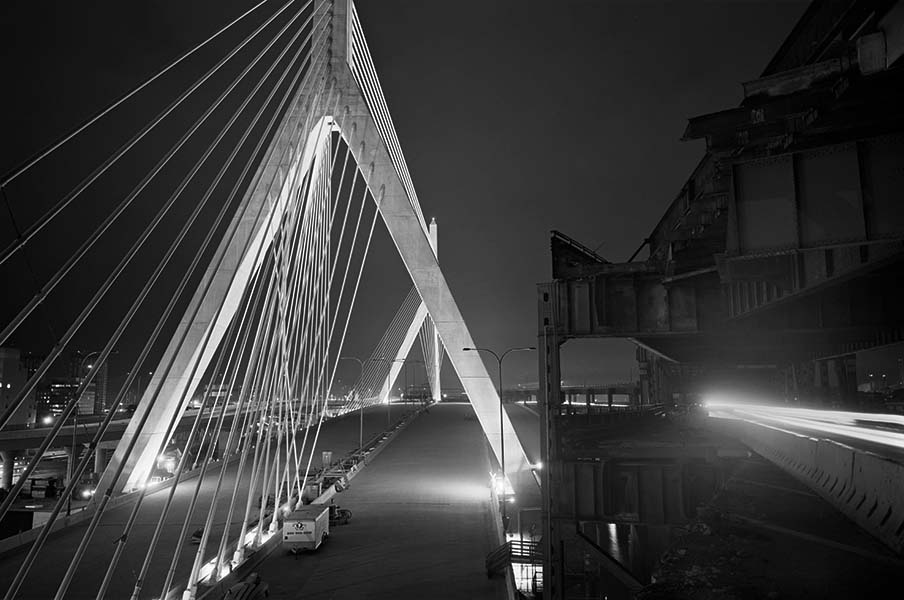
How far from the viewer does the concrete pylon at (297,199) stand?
1825 cm

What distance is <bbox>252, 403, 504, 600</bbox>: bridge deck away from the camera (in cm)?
1288

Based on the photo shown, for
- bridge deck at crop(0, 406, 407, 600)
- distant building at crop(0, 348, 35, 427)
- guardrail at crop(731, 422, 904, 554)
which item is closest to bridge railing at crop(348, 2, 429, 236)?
bridge deck at crop(0, 406, 407, 600)

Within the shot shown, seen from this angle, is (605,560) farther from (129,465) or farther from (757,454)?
(129,465)

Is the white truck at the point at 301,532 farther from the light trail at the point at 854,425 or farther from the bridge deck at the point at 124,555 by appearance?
the light trail at the point at 854,425

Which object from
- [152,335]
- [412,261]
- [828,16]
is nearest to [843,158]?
[828,16]

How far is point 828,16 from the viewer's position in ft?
30.2

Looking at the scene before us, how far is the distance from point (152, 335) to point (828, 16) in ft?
39.2

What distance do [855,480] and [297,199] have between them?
52.9ft

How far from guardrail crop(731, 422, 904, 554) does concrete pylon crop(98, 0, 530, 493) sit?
9175 mm

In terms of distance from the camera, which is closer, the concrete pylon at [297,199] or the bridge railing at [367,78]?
the concrete pylon at [297,199]

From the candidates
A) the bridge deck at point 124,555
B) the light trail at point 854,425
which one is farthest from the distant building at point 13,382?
the light trail at point 854,425

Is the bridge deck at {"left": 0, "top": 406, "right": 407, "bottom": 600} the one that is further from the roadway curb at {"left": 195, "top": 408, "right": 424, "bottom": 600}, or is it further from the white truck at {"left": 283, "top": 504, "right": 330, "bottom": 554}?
the white truck at {"left": 283, "top": 504, "right": 330, "bottom": 554}

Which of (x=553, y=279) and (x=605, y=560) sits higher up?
(x=553, y=279)

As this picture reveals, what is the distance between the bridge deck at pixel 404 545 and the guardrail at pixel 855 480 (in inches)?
278
